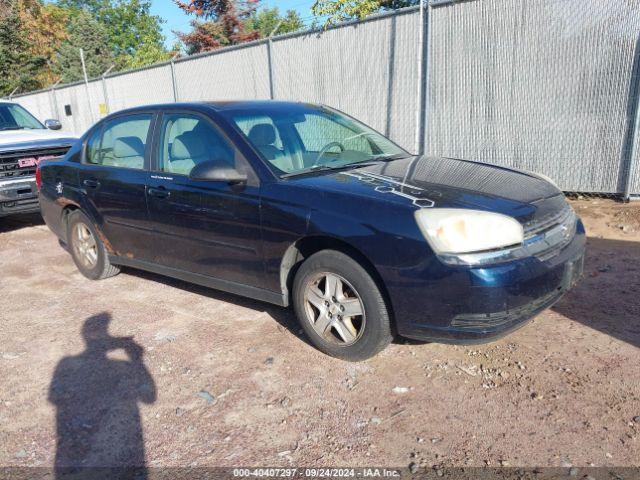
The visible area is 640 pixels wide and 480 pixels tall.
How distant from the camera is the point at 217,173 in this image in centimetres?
352

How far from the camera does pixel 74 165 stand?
5.18m

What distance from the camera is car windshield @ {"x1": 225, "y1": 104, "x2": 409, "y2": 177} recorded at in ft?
12.3

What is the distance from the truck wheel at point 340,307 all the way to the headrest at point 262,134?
39.0 inches

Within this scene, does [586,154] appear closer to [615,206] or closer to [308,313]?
[615,206]

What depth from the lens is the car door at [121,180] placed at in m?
4.39

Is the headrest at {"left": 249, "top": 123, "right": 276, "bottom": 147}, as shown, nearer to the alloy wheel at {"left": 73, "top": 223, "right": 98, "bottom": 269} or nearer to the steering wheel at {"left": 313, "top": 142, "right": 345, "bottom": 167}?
the steering wheel at {"left": 313, "top": 142, "right": 345, "bottom": 167}

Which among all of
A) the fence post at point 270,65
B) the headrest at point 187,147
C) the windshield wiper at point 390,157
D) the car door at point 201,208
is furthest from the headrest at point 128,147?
the fence post at point 270,65

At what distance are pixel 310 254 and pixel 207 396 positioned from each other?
109 cm

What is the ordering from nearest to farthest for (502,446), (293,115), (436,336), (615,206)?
(502,446)
(436,336)
(293,115)
(615,206)

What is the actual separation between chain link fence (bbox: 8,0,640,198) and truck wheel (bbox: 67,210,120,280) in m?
5.08

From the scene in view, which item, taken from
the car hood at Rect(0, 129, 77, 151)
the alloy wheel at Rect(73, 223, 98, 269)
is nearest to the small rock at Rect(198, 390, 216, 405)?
the alloy wheel at Rect(73, 223, 98, 269)

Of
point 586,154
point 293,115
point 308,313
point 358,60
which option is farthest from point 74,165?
point 586,154

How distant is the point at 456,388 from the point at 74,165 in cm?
417

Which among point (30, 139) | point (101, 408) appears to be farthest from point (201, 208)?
point (30, 139)
